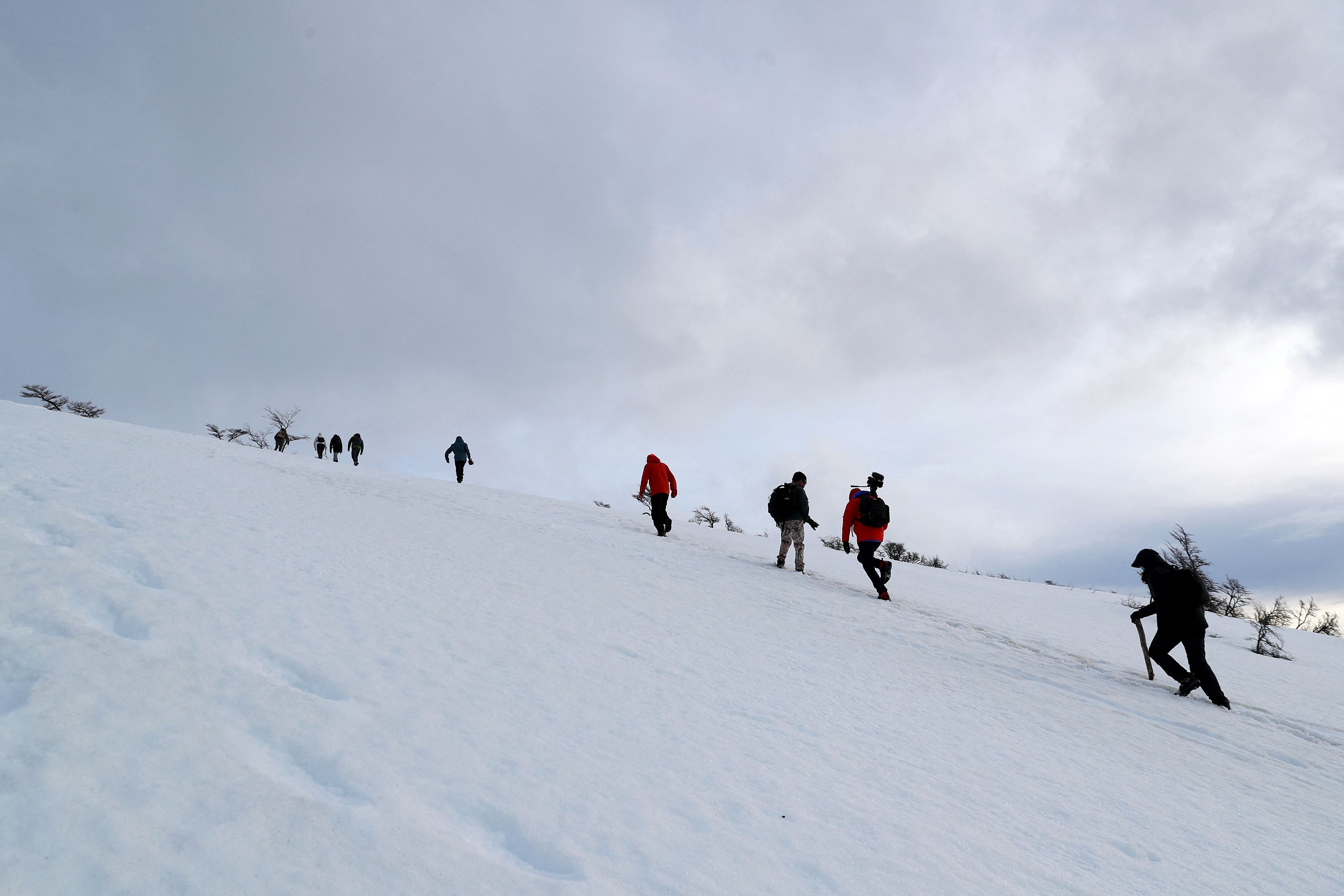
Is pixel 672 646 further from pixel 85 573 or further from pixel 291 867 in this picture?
pixel 85 573

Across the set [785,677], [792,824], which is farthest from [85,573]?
[785,677]

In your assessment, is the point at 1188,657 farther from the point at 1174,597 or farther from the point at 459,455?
the point at 459,455

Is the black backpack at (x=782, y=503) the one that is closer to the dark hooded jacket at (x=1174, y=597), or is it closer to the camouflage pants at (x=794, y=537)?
the camouflage pants at (x=794, y=537)

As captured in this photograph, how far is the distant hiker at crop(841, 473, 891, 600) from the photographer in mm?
10820

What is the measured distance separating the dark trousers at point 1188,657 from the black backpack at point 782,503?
578 centimetres

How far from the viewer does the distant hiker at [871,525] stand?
10.8m

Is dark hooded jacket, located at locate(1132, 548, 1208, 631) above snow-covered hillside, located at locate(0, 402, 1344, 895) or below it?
above

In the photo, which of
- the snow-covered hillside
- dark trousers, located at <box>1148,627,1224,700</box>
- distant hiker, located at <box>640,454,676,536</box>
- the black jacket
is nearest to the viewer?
the snow-covered hillside

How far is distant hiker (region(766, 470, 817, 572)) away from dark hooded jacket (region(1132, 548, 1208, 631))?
521 cm

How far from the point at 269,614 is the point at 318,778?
7.27 feet

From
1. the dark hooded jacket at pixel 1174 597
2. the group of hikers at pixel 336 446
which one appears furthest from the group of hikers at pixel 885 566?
the group of hikers at pixel 336 446

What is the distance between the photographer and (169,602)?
420cm

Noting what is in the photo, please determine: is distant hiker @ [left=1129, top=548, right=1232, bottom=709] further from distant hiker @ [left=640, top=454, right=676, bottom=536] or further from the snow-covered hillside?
distant hiker @ [left=640, top=454, right=676, bottom=536]

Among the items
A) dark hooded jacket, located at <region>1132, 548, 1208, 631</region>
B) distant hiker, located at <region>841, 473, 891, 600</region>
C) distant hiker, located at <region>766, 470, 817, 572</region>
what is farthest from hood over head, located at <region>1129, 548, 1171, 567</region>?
distant hiker, located at <region>766, 470, 817, 572</region>
